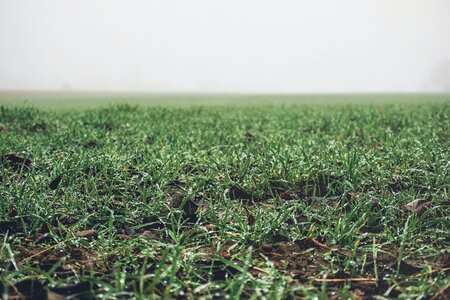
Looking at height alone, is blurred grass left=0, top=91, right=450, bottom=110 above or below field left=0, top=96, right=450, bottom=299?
above

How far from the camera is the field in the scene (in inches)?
56.1

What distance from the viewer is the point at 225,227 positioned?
187cm

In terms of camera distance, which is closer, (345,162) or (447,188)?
(447,188)

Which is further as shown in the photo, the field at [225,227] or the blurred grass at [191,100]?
the blurred grass at [191,100]

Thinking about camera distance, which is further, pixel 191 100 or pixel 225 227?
pixel 191 100

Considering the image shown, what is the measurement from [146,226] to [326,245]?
0.89 m

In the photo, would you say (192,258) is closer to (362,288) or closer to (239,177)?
(362,288)

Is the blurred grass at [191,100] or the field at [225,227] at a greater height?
the blurred grass at [191,100]

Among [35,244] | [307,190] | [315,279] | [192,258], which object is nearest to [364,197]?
[307,190]

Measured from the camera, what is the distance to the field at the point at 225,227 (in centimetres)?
142

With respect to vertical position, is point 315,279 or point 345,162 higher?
point 345,162

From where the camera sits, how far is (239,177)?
2639 millimetres

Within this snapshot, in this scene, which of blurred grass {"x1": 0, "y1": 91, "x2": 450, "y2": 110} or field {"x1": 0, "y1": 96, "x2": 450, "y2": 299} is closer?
field {"x1": 0, "y1": 96, "x2": 450, "y2": 299}

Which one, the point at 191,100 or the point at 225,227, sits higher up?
the point at 191,100
